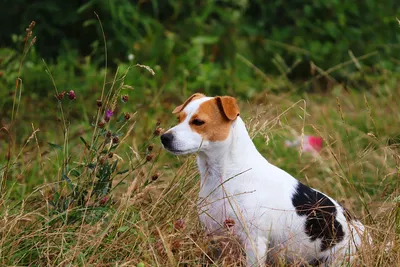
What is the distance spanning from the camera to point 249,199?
346 cm

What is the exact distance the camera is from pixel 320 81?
8.46m

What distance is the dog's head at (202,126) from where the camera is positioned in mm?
3402

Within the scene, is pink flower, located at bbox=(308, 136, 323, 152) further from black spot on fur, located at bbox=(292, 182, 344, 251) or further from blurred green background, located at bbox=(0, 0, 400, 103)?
black spot on fur, located at bbox=(292, 182, 344, 251)

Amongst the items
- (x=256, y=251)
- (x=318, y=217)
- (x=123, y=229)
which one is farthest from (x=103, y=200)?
(x=318, y=217)

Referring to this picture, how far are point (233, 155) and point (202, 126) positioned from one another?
0.71 feet

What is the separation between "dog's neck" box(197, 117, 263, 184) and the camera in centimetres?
354

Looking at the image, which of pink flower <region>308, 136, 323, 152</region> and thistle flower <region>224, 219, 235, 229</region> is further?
pink flower <region>308, 136, 323, 152</region>

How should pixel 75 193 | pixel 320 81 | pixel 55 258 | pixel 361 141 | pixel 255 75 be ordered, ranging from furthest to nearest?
pixel 320 81
pixel 255 75
pixel 361 141
pixel 75 193
pixel 55 258

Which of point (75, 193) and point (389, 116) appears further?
point (389, 116)

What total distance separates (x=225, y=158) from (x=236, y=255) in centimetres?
47

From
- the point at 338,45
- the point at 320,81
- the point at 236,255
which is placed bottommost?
the point at 320,81

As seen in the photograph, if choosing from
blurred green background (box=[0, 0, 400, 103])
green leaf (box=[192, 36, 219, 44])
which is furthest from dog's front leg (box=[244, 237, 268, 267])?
green leaf (box=[192, 36, 219, 44])

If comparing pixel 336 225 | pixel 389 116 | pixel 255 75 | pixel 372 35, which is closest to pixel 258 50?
pixel 255 75

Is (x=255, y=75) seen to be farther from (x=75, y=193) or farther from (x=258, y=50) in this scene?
(x=75, y=193)
